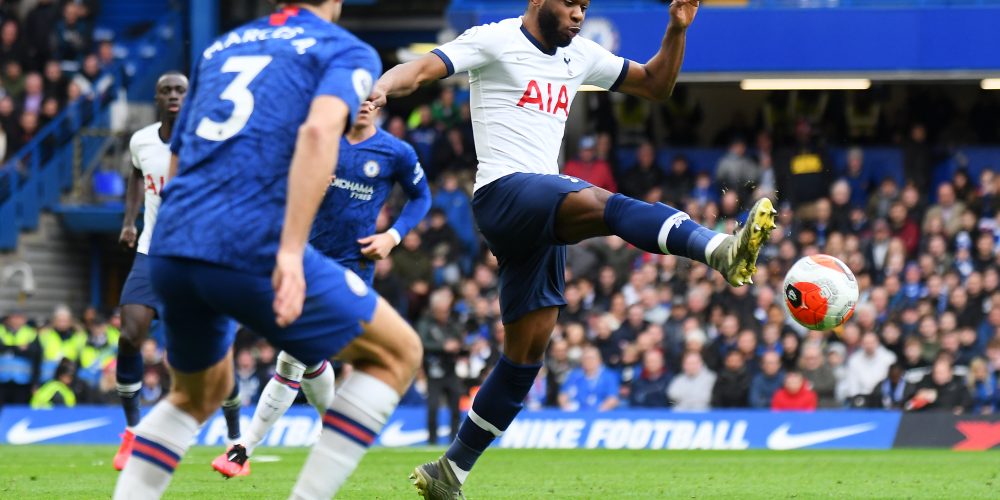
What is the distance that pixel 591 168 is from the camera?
794 inches

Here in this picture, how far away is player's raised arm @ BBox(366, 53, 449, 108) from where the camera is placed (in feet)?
22.3

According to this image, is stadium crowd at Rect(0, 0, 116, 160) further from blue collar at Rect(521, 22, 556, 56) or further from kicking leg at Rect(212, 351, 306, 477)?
blue collar at Rect(521, 22, 556, 56)

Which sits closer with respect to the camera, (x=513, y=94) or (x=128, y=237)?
(x=513, y=94)

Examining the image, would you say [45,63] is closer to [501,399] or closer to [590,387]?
[590,387]

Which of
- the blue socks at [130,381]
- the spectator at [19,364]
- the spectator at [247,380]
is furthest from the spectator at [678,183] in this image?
the blue socks at [130,381]

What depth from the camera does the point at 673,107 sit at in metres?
22.6

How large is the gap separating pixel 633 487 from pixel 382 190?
2.34m

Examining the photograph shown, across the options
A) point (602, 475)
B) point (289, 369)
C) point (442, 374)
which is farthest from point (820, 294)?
point (442, 374)

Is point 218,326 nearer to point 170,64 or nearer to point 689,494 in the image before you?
point 689,494

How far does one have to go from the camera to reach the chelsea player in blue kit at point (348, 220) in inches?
352

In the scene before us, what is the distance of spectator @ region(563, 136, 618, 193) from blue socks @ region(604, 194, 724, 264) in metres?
13.0

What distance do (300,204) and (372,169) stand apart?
14.0ft

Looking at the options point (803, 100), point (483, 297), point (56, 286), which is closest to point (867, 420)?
point (483, 297)

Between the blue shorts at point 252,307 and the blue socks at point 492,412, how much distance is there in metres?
2.50
